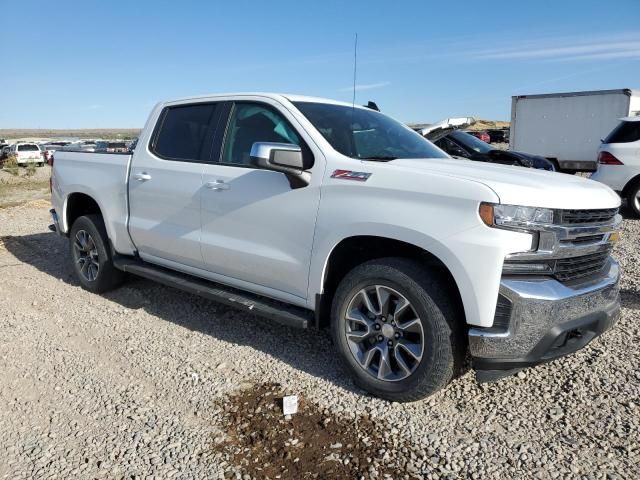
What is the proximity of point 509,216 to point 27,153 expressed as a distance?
36.7m

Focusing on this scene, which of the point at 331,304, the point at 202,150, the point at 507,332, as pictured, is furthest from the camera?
the point at 202,150

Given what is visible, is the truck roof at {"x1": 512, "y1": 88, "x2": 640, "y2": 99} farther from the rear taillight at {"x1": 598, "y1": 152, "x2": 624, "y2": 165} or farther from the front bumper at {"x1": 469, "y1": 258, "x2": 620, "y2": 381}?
the front bumper at {"x1": 469, "y1": 258, "x2": 620, "y2": 381}

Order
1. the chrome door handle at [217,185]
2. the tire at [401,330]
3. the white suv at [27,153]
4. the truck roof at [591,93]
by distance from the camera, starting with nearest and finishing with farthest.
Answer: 1. the tire at [401,330]
2. the chrome door handle at [217,185]
3. the truck roof at [591,93]
4. the white suv at [27,153]

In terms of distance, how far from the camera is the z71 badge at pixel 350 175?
3248 mm

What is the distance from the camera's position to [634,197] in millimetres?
8938

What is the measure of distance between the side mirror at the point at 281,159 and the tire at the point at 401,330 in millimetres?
735

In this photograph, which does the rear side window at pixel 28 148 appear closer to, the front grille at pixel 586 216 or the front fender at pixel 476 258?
the front fender at pixel 476 258

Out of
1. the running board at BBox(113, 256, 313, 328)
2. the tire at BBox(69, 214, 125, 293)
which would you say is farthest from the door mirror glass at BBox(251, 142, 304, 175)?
the tire at BBox(69, 214, 125, 293)

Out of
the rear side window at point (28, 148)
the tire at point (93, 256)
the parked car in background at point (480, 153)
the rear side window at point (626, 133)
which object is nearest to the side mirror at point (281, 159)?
the tire at point (93, 256)

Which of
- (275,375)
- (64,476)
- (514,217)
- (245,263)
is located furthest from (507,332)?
(64,476)

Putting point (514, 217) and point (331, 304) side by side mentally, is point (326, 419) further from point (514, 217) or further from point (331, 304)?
point (514, 217)

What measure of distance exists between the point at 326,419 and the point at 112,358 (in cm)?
186

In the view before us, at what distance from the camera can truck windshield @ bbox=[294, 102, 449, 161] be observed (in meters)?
3.69

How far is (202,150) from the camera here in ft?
14.1
